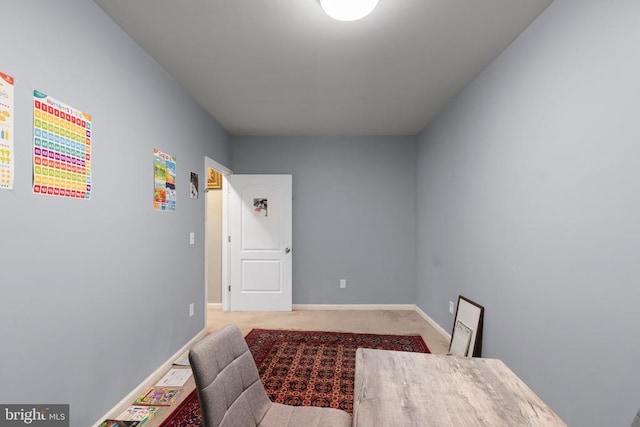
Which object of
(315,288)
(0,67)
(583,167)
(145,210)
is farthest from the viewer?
(315,288)

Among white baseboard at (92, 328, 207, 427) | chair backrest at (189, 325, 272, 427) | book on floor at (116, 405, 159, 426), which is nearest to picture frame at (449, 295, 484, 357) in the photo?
chair backrest at (189, 325, 272, 427)

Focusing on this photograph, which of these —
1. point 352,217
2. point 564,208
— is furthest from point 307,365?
point 352,217

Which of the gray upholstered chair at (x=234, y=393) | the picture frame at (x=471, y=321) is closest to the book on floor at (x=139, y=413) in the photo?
the gray upholstered chair at (x=234, y=393)

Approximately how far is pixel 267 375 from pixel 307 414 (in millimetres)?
1478

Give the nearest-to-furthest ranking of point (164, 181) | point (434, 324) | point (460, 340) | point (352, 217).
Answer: point (164, 181) → point (460, 340) → point (434, 324) → point (352, 217)

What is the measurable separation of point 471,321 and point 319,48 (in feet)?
8.67

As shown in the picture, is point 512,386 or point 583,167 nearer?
point 512,386

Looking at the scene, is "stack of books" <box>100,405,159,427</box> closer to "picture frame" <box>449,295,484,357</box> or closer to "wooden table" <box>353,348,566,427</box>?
"wooden table" <box>353,348,566,427</box>

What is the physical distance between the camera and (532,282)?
7.03ft

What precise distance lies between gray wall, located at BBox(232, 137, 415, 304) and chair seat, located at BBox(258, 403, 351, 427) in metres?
3.45

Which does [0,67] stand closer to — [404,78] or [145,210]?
[145,210]

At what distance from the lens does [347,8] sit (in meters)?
1.85

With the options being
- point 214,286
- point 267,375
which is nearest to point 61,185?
point 267,375

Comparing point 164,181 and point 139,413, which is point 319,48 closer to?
point 164,181
